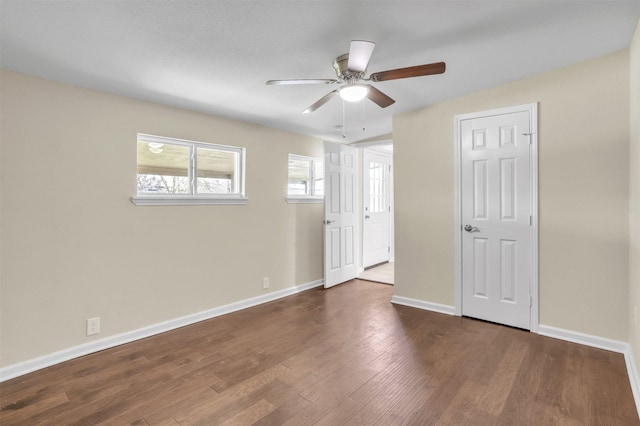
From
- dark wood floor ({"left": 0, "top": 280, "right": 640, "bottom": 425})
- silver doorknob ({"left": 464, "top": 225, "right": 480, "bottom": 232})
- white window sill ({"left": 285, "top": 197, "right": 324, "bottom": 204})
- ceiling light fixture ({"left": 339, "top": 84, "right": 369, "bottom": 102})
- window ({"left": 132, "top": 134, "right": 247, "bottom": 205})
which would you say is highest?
ceiling light fixture ({"left": 339, "top": 84, "right": 369, "bottom": 102})

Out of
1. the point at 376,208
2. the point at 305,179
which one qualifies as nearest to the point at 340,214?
the point at 305,179

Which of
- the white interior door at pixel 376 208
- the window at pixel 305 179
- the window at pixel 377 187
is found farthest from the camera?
the window at pixel 377 187

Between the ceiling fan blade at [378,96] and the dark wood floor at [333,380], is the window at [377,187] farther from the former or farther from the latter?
the ceiling fan blade at [378,96]

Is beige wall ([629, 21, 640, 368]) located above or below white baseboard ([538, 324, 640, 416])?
above

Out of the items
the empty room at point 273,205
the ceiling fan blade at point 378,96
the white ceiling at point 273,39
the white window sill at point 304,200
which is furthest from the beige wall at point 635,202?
the white window sill at point 304,200

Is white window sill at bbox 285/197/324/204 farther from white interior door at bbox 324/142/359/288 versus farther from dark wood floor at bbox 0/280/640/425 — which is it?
Answer: dark wood floor at bbox 0/280/640/425

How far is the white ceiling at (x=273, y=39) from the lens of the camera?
177 centimetres

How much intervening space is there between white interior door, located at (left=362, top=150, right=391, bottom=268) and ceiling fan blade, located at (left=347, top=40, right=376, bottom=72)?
3.64 metres

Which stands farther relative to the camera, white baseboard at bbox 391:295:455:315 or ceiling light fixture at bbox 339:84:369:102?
white baseboard at bbox 391:295:455:315

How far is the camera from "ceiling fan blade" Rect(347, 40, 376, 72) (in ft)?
5.82

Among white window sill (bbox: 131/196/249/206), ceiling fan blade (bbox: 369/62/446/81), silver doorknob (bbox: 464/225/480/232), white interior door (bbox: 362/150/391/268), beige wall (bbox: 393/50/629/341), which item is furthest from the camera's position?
white interior door (bbox: 362/150/391/268)

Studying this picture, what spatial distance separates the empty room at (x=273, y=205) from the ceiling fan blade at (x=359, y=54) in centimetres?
2

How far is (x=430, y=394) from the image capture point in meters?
2.06

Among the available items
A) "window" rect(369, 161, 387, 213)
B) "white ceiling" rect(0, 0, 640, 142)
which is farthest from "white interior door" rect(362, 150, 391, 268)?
"white ceiling" rect(0, 0, 640, 142)
